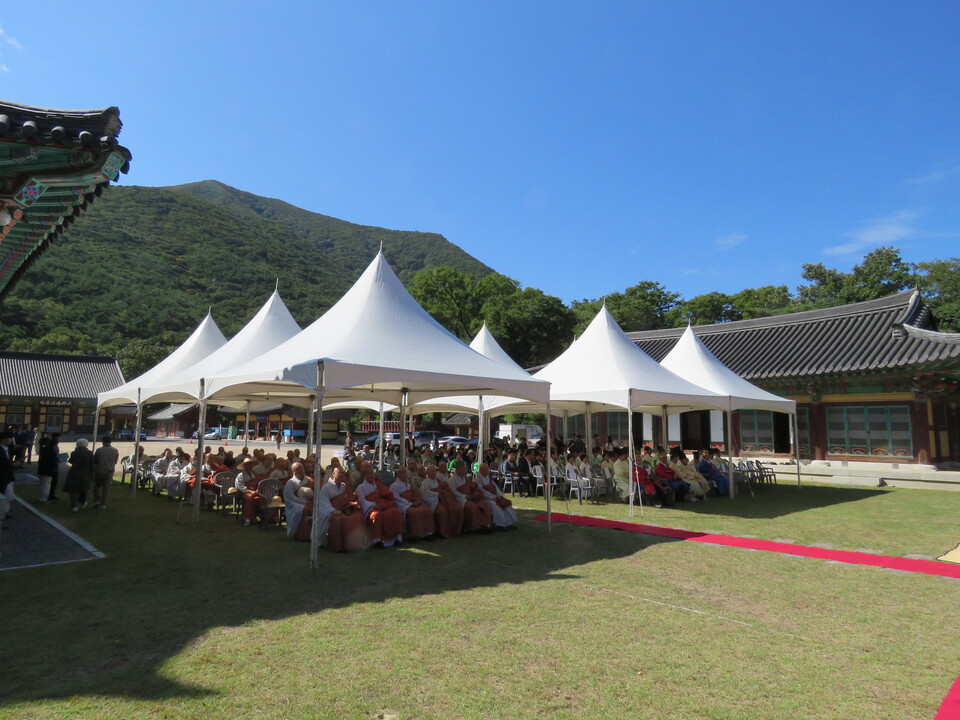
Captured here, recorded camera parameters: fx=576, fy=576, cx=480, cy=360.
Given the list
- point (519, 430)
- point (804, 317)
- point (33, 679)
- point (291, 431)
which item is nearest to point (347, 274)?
point (291, 431)

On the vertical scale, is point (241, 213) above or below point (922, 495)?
above

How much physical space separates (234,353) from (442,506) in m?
6.87

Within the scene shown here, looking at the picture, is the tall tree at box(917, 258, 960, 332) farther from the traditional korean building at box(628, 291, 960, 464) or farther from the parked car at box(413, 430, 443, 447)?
the parked car at box(413, 430, 443, 447)

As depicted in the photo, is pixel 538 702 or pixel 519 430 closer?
pixel 538 702

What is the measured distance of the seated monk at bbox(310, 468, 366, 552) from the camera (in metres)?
7.23

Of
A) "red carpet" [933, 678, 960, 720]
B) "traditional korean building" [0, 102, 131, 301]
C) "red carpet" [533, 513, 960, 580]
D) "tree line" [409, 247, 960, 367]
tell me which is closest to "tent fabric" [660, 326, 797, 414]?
"red carpet" [533, 513, 960, 580]

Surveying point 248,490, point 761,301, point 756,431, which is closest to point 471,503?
point 248,490

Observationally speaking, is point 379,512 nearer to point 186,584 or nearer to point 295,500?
point 295,500

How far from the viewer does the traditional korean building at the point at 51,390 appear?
3428cm

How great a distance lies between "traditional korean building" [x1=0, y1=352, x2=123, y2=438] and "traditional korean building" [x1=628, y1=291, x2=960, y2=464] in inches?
1406

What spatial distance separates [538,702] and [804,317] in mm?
23619

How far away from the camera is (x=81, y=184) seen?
475 cm

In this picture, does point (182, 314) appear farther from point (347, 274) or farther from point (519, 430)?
point (519, 430)

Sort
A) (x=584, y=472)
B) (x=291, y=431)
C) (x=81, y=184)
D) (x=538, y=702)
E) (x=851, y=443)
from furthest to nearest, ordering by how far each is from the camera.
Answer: (x=291, y=431) → (x=851, y=443) → (x=584, y=472) → (x=81, y=184) → (x=538, y=702)
